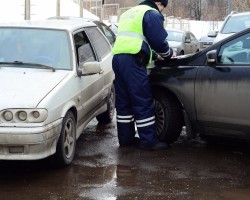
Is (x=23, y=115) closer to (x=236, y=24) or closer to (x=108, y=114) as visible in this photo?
(x=108, y=114)

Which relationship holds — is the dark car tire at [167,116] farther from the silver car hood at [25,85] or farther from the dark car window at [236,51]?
the silver car hood at [25,85]

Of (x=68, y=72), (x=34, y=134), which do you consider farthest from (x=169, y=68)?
(x=34, y=134)

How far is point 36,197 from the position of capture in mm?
4434

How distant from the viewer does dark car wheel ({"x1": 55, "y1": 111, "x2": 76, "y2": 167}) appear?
5.05m

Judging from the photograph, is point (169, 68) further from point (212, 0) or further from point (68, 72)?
point (212, 0)

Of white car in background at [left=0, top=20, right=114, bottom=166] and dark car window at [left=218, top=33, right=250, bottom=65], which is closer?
white car in background at [left=0, top=20, right=114, bottom=166]

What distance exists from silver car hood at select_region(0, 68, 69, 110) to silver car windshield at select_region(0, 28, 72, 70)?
23 centimetres

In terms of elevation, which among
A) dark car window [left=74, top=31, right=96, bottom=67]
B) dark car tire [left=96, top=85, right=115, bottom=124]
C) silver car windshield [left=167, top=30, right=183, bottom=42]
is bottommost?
dark car tire [left=96, top=85, right=115, bottom=124]

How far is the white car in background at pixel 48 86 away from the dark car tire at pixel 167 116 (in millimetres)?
833

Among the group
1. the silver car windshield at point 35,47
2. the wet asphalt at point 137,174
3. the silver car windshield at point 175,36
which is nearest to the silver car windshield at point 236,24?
the wet asphalt at point 137,174

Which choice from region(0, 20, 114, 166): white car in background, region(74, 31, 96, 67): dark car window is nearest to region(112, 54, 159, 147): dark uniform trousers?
region(0, 20, 114, 166): white car in background

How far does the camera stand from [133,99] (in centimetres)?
591

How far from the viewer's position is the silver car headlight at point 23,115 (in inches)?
181

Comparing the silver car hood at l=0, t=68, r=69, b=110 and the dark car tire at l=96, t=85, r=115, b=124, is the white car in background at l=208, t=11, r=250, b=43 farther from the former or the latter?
the silver car hood at l=0, t=68, r=69, b=110
